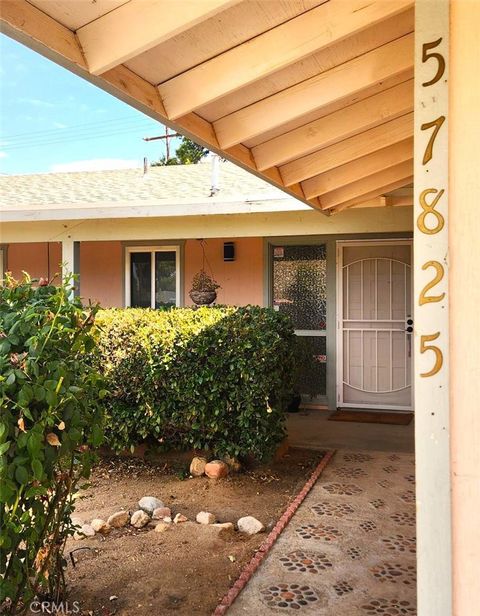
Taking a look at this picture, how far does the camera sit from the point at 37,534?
2330mm

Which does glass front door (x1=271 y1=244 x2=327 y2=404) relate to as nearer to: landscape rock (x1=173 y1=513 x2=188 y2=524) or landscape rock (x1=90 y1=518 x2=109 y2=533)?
landscape rock (x1=173 y1=513 x2=188 y2=524)

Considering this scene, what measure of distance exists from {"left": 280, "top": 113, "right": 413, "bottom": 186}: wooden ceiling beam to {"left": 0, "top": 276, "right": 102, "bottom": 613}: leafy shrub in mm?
2492

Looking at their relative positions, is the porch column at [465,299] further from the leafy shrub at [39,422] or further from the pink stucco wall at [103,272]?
the pink stucco wall at [103,272]

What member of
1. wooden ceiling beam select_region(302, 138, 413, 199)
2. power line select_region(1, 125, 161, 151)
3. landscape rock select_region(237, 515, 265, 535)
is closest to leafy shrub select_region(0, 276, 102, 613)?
landscape rock select_region(237, 515, 265, 535)

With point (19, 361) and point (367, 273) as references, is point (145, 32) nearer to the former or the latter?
point (19, 361)

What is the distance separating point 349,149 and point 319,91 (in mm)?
1133

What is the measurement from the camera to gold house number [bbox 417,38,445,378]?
1.57 m

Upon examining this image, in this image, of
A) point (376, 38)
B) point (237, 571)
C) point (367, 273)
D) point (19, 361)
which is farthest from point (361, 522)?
point (367, 273)

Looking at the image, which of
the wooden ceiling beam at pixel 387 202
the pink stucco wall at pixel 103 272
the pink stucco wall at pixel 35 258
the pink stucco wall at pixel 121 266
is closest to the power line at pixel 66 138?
the pink stucco wall at pixel 35 258

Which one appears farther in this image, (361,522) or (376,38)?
(361,522)

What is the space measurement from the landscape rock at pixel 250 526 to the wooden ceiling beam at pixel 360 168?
9.89 feet

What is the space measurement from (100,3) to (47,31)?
Answer: 230mm

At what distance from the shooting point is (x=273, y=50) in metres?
2.41

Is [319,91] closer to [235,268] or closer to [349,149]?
[349,149]
